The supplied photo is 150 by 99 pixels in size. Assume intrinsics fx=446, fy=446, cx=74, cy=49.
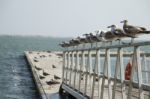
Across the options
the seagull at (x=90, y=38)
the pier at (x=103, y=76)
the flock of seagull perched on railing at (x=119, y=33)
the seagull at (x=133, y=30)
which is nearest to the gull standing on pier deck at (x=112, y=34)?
the flock of seagull perched on railing at (x=119, y=33)

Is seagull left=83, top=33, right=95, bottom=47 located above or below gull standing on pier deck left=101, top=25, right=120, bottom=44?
below

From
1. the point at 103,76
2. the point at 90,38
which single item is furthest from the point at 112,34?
the point at 90,38

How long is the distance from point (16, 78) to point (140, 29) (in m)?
31.3

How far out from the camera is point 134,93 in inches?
567

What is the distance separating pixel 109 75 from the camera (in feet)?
44.0

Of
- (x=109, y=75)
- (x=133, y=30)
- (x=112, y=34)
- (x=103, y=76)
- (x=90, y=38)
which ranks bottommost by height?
(x=103, y=76)

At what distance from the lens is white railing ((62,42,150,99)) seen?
10.8 meters

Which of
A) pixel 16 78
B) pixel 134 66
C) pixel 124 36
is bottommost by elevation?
pixel 16 78

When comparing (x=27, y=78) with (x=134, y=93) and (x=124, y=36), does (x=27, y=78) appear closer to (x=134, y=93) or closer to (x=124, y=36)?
(x=134, y=93)

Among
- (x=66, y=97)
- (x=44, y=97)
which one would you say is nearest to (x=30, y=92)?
(x=44, y=97)

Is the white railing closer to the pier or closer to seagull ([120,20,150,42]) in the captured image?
the pier

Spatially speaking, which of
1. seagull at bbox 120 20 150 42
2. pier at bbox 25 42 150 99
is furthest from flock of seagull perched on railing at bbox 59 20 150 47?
pier at bbox 25 42 150 99

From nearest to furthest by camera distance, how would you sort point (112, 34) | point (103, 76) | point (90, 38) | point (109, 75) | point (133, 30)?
point (133, 30), point (112, 34), point (109, 75), point (103, 76), point (90, 38)

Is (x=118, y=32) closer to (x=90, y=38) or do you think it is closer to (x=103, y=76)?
(x=103, y=76)
